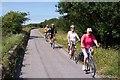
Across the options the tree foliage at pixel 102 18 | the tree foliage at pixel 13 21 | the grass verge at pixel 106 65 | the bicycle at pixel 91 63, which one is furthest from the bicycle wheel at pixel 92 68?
the tree foliage at pixel 13 21

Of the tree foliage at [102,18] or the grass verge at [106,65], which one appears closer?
the grass verge at [106,65]

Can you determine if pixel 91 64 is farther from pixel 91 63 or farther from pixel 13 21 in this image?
pixel 13 21

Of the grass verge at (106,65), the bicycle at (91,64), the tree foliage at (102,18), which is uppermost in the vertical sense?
the tree foliage at (102,18)

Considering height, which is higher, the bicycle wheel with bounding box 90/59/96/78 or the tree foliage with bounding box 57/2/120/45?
the tree foliage with bounding box 57/2/120/45

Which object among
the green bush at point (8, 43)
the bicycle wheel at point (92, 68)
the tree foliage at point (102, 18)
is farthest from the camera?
the tree foliage at point (102, 18)

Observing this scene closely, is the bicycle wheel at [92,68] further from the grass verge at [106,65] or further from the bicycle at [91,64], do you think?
the grass verge at [106,65]

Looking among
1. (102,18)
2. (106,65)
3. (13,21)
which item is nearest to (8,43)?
(106,65)

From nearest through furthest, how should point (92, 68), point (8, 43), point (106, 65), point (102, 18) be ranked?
1. point (92, 68)
2. point (106, 65)
3. point (8, 43)
4. point (102, 18)

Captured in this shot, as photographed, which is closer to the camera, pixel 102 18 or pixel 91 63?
pixel 91 63

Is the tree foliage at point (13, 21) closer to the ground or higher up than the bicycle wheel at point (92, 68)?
higher up

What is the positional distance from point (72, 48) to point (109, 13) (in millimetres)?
7648

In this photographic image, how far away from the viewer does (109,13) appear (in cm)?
2522

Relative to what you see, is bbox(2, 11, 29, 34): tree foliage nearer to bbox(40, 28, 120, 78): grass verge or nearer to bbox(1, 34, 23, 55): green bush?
bbox(1, 34, 23, 55): green bush

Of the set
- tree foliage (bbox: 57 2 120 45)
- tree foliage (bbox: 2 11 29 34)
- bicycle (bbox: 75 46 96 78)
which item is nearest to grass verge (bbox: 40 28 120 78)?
bicycle (bbox: 75 46 96 78)
